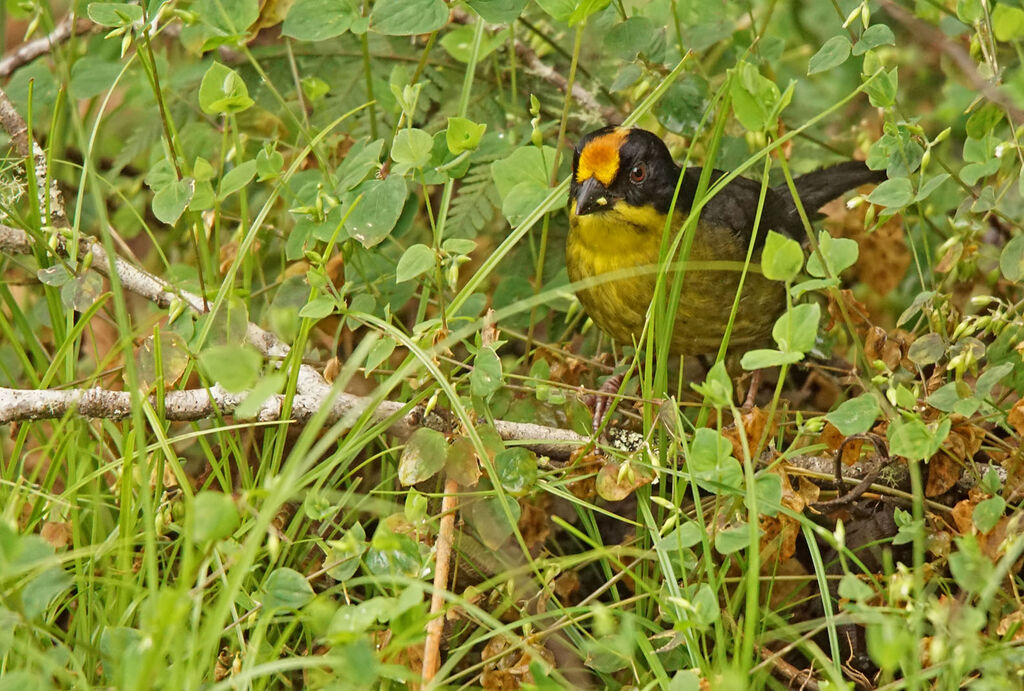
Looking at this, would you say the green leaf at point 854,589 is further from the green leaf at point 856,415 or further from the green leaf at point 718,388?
the green leaf at point 856,415

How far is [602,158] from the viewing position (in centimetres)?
346

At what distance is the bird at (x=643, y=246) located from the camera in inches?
136

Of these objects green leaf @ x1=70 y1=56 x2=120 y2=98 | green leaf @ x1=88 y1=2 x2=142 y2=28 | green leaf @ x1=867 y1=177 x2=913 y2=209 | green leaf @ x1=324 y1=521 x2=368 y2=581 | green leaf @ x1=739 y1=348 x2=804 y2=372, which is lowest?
green leaf @ x1=324 y1=521 x2=368 y2=581

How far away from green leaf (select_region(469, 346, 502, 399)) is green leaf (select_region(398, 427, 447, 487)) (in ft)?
0.47

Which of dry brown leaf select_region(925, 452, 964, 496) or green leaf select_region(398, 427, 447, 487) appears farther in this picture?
dry brown leaf select_region(925, 452, 964, 496)

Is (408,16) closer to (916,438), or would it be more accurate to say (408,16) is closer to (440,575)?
(440,575)

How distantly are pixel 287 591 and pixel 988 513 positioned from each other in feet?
4.74

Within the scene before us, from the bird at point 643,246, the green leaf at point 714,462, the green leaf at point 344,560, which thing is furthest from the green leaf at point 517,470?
the bird at point 643,246

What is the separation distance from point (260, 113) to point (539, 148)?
1.47 m

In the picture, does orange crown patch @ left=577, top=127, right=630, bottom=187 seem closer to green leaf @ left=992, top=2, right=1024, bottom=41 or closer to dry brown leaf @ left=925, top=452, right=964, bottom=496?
green leaf @ left=992, top=2, right=1024, bottom=41

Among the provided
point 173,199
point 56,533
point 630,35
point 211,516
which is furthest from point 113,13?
point 211,516

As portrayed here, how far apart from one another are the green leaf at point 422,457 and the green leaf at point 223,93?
92cm

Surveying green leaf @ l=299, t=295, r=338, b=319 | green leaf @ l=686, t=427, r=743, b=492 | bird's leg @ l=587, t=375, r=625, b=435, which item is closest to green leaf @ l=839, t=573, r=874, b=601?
green leaf @ l=686, t=427, r=743, b=492

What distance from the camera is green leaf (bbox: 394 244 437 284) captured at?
2.52 meters
